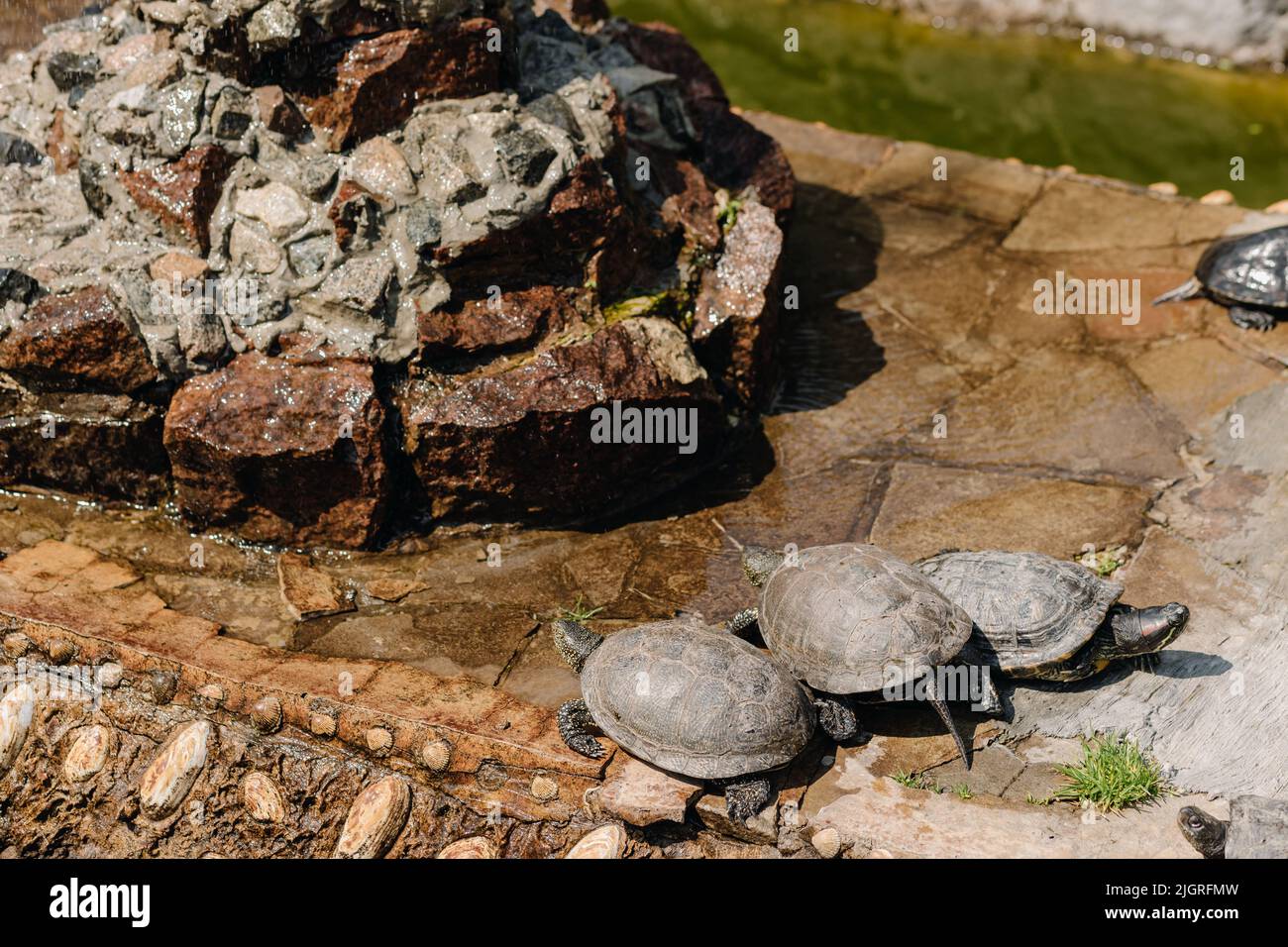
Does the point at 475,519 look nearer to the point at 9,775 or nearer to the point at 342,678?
the point at 342,678

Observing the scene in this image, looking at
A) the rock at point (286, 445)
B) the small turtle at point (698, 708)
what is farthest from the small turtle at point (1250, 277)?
the rock at point (286, 445)

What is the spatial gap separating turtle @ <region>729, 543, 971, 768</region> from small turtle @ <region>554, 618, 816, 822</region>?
157 millimetres

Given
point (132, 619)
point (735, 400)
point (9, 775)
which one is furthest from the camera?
point (735, 400)

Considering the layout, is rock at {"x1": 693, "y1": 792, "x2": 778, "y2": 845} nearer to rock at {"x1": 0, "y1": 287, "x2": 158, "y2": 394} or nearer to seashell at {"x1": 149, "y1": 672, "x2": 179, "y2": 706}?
seashell at {"x1": 149, "y1": 672, "x2": 179, "y2": 706}

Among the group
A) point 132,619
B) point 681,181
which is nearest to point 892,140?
point 681,181

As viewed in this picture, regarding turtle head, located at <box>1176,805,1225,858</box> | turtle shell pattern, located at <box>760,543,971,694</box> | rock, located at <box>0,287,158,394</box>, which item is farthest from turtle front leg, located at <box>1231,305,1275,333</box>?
rock, located at <box>0,287,158,394</box>

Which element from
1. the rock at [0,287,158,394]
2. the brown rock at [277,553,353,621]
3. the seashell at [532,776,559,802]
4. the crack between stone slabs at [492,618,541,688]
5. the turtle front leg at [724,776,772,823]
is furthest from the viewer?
the rock at [0,287,158,394]

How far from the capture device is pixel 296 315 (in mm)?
6656

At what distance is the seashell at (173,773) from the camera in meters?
5.38

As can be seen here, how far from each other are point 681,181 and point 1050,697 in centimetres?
396

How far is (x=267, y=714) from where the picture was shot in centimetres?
553

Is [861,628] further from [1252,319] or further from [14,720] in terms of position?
[1252,319]

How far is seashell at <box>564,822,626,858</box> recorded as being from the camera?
5.04 m

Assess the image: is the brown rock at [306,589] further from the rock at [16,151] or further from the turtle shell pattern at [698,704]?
the rock at [16,151]
